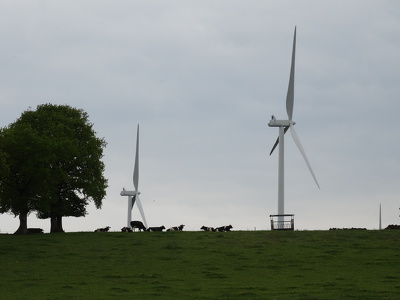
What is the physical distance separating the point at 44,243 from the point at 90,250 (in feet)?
20.1

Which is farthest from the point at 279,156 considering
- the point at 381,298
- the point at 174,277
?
the point at 381,298

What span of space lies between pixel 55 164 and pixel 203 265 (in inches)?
1276

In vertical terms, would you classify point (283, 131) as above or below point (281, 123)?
below

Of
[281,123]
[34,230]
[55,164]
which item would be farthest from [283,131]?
[34,230]

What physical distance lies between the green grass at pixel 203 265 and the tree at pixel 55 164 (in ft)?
24.6

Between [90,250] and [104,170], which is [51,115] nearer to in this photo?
[104,170]

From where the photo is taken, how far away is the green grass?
142ft

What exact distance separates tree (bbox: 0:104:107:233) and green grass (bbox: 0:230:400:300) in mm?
7492

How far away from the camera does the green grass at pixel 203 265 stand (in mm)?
43188

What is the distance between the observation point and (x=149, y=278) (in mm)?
49219

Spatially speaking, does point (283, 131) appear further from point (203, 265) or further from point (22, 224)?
point (203, 265)

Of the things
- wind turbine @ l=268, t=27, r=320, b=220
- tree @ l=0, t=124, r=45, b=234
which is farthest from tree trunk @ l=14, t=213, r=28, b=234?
wind turbine @ l=268, t=27, r=320, b=220

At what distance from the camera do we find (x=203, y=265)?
2132 inches

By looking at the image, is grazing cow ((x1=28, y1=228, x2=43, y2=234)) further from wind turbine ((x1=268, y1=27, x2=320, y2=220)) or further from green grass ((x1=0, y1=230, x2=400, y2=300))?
wind turbine ((x1=268, y1=27, x2=320, y2=220))
